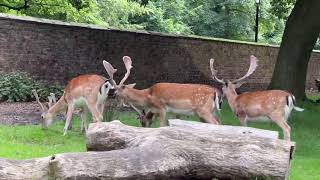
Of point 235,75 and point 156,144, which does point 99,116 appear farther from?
point 235,75

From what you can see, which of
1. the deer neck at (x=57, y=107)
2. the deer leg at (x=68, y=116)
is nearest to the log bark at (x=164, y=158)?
the deer leg at (x=68, y=116)

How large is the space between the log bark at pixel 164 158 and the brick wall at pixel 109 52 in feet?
38.0

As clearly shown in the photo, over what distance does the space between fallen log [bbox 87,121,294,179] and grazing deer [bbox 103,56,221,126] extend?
4.53 meters

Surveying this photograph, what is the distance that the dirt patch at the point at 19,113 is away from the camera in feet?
42.3

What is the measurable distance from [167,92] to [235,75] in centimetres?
1560

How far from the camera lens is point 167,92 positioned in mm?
10805

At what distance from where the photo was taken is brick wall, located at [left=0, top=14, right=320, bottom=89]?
57.2 feet

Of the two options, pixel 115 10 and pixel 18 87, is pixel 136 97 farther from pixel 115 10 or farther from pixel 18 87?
pixel 115 10

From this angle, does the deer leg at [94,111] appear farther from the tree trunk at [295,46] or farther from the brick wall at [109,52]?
the tree trunk at [295,46]

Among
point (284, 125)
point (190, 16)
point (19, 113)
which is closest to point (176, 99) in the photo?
point (284, 125)

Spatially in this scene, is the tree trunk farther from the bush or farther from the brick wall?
the bush

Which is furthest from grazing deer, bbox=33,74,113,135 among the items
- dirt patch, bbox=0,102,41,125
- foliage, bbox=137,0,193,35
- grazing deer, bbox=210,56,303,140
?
foliage, bbox=137,0,193,35

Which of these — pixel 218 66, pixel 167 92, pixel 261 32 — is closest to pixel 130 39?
pixel 218 66

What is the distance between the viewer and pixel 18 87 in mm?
16312
